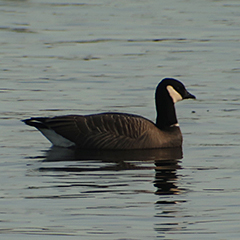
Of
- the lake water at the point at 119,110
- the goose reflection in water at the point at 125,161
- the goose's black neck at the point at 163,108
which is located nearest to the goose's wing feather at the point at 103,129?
the goose reflection in water at the point at 125,161

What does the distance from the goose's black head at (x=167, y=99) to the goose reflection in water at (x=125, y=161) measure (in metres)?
0.73

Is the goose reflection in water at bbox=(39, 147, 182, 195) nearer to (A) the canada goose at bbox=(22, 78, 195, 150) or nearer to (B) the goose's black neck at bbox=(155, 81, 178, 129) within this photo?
(A) the canada goose at bbox=(22, 78, 195, 150)

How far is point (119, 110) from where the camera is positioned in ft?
56.0

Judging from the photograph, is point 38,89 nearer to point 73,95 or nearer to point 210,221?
point 73,95

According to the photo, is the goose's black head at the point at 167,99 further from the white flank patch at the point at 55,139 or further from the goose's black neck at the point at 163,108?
the white flank patch at the point at 55,139

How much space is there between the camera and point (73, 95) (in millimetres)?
18531

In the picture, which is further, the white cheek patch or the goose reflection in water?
the white cheek patch

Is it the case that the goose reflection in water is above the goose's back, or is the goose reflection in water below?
below

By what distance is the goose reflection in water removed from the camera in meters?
12.0

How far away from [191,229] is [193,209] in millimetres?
A: 853

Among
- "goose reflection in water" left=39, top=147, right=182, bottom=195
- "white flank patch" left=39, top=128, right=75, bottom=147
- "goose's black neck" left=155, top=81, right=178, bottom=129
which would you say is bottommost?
"goose reflection in water" left=39, top=147, right=182, bottom=195

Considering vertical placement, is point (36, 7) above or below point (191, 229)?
above

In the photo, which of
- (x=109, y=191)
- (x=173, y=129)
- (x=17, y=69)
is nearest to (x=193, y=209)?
(x=109, y=191)

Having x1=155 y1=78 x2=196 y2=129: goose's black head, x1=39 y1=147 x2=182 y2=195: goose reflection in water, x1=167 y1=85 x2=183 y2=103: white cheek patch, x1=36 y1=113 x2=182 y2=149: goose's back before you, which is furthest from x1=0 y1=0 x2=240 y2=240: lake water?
x1=167 y1=85 x2=183 y2=103: white cheek patch
